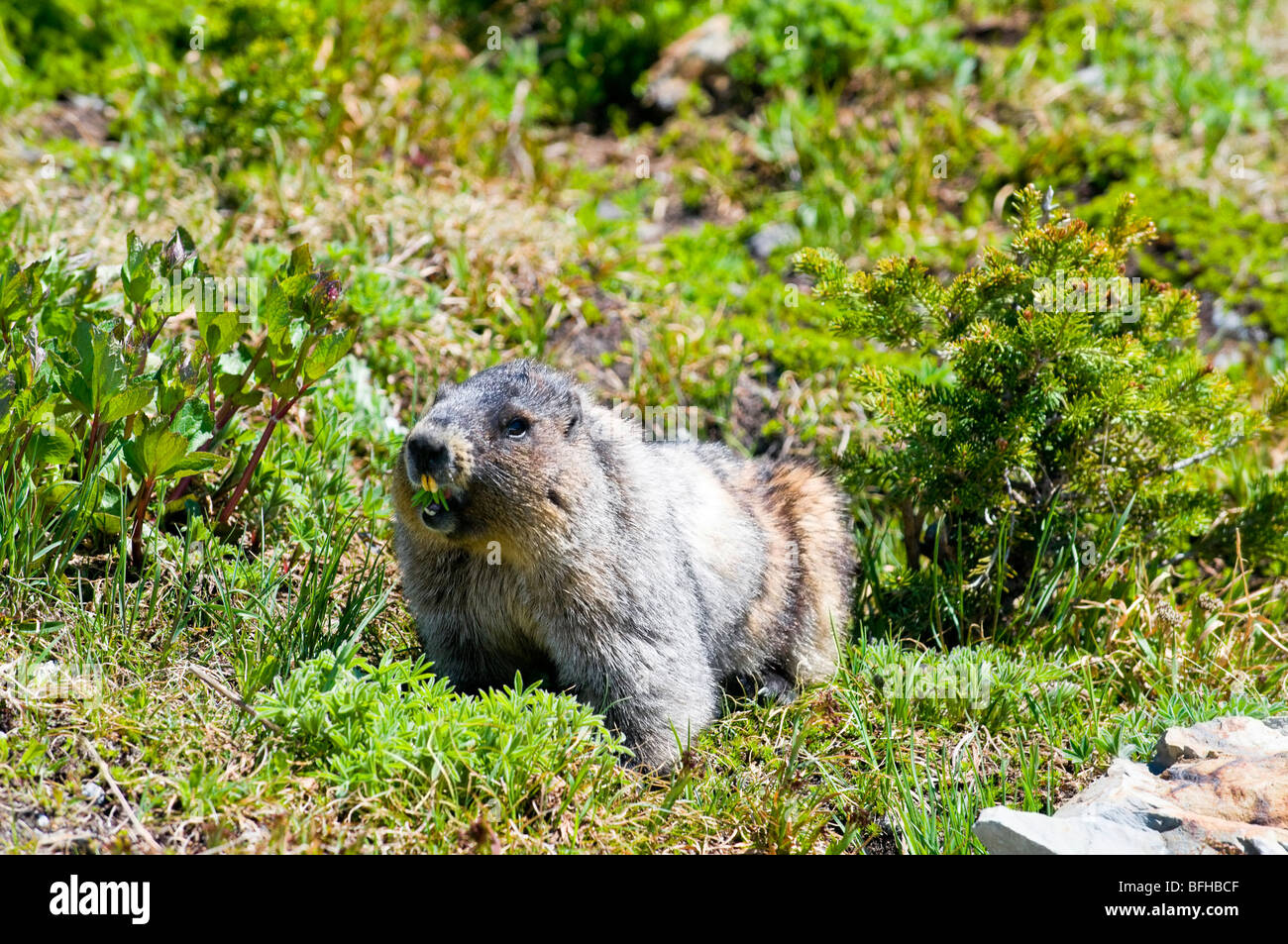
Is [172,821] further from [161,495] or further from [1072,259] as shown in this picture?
[1072,259]

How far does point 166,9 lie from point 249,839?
22.4 feet

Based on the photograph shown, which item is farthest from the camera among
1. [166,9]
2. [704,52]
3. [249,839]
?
[704,52]

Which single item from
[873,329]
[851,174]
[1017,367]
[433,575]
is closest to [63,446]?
[433,575]

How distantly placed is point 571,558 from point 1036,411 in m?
2.06

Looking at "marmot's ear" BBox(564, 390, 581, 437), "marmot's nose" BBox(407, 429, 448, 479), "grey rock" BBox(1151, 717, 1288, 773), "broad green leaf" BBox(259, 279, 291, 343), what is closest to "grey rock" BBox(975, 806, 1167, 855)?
"grey rock" BBox(1151, 717, 1288, 773)

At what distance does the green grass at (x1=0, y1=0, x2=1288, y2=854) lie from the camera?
3891 mm

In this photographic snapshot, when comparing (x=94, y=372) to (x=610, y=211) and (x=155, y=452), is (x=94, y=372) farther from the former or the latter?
(x=610, y=211)

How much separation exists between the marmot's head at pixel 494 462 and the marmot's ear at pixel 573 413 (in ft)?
0.09

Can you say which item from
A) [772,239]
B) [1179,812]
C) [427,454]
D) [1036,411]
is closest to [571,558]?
[427,454]

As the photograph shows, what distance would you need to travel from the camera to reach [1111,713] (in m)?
4.95

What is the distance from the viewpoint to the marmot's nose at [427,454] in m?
4.06

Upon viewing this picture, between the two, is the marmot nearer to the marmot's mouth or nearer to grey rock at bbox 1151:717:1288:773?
the marmot's mouth

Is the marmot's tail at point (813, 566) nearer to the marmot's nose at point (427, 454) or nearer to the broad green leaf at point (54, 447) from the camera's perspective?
the marmot's nose at point (427, 454)

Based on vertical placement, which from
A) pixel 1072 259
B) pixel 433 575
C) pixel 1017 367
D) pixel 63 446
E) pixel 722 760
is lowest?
pixel 722 760
